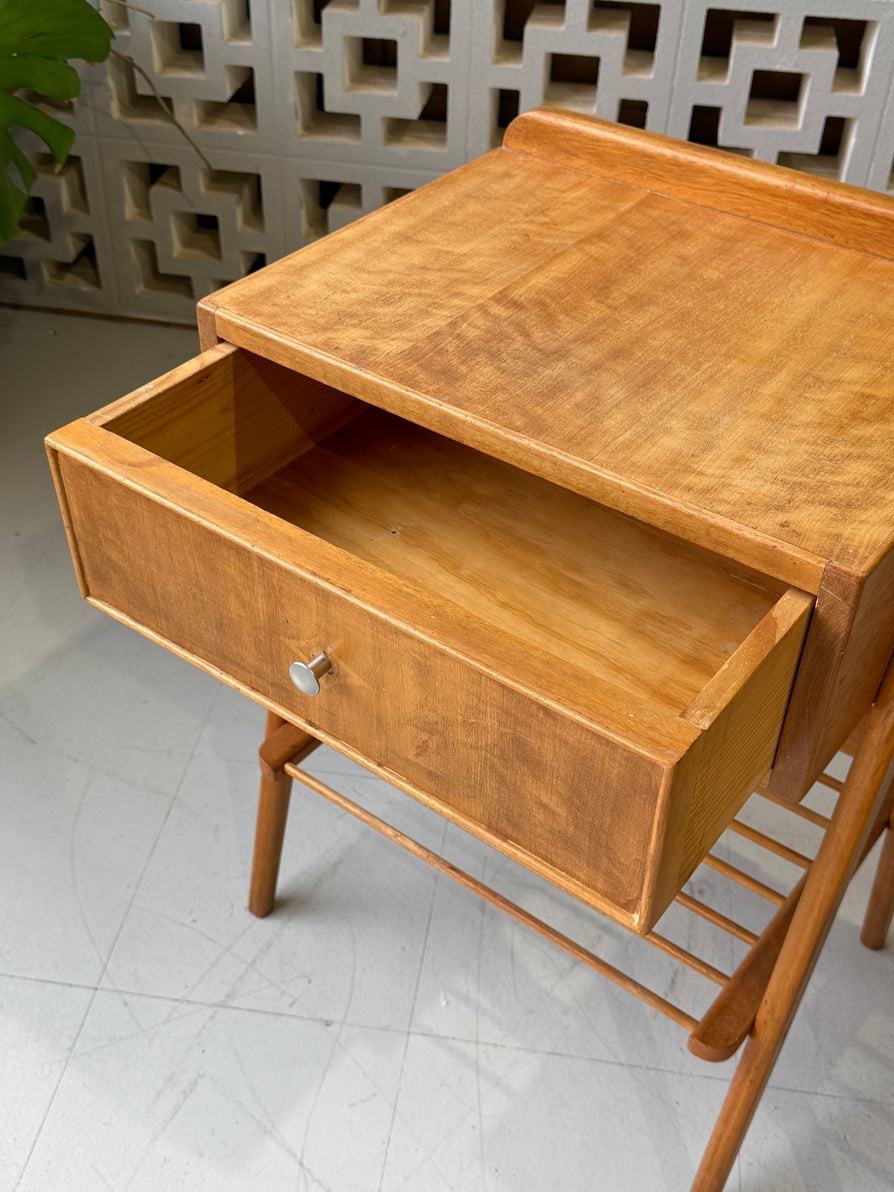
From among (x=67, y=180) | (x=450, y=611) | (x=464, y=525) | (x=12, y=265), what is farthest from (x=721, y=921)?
(x=12, y=265)

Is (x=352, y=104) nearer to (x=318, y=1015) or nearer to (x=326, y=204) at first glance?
(x=326, y=204)

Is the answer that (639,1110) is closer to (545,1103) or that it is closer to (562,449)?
(545,1103)

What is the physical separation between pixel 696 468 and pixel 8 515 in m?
1.27

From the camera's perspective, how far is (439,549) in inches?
33.8

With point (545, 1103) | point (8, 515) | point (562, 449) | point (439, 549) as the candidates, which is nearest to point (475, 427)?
point (562, 449)

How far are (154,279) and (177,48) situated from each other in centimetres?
39

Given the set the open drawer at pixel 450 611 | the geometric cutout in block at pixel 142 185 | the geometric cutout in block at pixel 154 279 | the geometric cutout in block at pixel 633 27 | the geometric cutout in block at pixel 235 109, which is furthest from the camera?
the geometric cutout in block at pixel 154 279

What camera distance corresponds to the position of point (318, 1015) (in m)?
1.17

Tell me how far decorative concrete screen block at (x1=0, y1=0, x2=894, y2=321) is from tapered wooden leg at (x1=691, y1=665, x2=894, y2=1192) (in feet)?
3.26

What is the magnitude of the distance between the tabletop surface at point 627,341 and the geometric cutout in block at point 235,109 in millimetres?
935

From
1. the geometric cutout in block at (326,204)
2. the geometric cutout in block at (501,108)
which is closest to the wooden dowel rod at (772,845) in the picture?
the geometric cutout in block at (501,108)

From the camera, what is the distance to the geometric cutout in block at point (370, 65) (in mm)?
1650

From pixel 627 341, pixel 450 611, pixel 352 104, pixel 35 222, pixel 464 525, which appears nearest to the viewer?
pixel 450 611

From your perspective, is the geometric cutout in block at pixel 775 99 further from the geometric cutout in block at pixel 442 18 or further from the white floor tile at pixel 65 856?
the white floor tile at pixel 65 856
